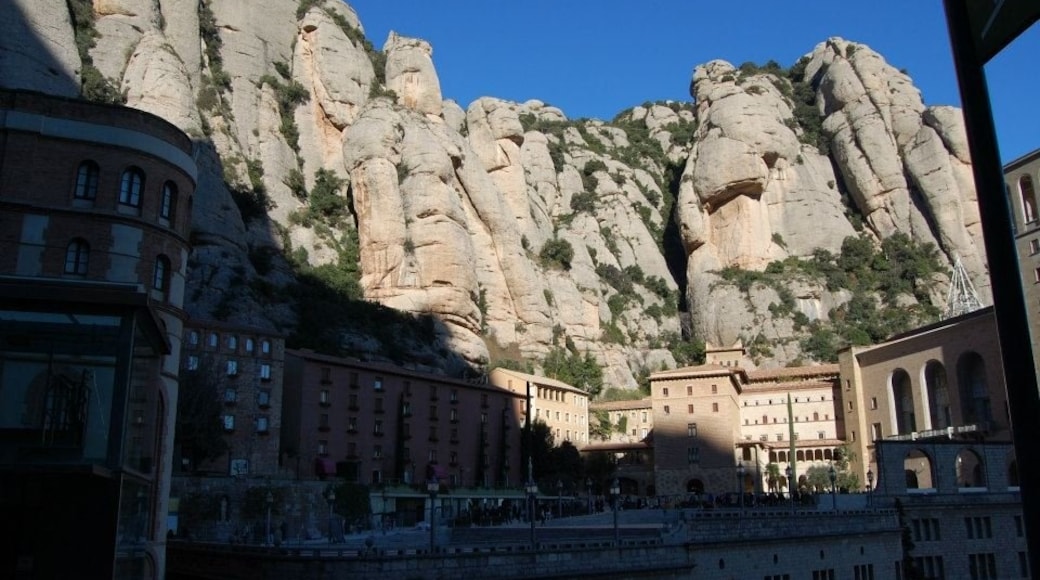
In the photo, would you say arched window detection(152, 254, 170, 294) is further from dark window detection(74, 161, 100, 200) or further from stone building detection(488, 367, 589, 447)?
stone building detection(488, 367, 589, 447)

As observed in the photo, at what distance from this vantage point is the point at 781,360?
102312 mm

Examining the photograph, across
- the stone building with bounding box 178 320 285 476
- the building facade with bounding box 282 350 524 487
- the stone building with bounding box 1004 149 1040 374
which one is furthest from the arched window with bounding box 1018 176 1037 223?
the stone building with bounding box 178 320 285 476

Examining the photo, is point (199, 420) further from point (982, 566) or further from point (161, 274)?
point (982, 566)

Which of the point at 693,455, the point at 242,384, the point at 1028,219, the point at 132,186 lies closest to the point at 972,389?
the point at 1028,219

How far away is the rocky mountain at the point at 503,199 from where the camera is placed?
74688 mm

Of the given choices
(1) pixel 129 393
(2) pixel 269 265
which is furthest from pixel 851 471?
(1) pixel 129 393

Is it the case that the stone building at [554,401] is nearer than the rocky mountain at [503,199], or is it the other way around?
the rocky mountain at [503,199]

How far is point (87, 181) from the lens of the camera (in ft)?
92.8

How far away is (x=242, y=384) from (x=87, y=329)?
36.8 meters

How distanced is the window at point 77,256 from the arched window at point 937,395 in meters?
70.9

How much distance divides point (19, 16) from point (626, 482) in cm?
6488

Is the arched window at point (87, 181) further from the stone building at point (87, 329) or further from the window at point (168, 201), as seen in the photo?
the window at point (168, 201)

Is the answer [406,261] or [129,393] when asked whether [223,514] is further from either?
[406,261]

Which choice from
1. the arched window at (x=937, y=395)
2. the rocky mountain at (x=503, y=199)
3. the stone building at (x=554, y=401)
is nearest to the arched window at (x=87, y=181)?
the rocky mountain at (x=503, y=199)
